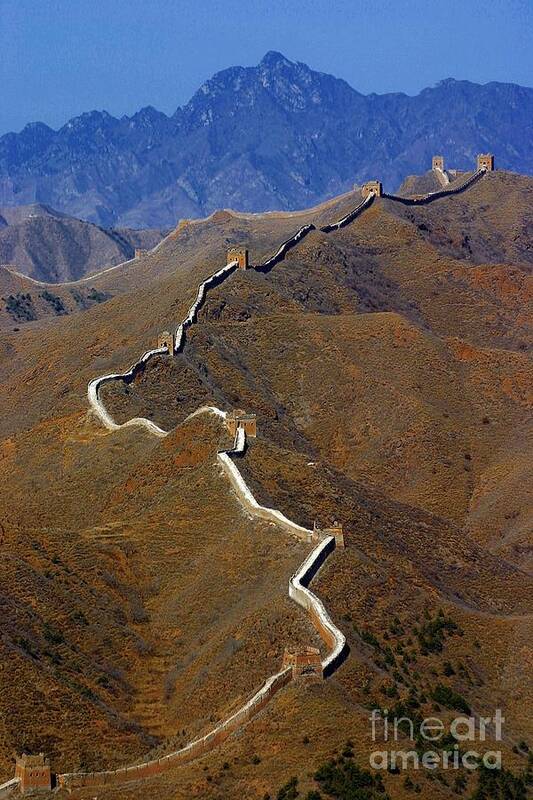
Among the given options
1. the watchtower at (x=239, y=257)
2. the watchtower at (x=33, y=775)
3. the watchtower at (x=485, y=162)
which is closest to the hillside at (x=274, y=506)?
the watchtower at (x=33, y=775)

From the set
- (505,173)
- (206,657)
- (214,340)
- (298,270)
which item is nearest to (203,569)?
(206,657)

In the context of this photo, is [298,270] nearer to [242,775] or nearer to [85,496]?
[85,496]

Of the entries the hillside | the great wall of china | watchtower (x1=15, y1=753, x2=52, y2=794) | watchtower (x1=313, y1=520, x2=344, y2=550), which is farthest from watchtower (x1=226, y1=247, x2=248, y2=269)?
watchtower (x1=15, y1=753, x2=52, y2=794)

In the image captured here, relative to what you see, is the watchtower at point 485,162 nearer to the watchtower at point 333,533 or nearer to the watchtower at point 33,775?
the watchtower at point 333,533

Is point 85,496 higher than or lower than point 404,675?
higher

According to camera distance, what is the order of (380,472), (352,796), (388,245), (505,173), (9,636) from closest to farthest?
(352,796)
(9,636)
(380,472)
(388,245)
(505,173)

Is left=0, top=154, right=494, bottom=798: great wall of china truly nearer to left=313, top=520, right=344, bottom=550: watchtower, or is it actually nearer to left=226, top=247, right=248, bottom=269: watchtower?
left=313, top=520, right=344, bottom=550: watchtower
